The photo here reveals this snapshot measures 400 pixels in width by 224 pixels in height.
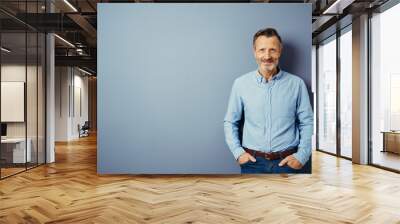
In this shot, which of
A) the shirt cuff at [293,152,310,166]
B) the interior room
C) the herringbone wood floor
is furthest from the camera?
the shirt cuff at [293,152,310,166]

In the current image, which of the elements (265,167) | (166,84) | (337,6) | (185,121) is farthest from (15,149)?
(337,6)

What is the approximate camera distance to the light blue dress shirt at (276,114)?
5.86m

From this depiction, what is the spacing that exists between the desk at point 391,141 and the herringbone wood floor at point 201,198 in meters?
0.91

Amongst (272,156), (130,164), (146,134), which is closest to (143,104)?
(146,134)

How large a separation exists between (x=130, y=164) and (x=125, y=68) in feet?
5.24

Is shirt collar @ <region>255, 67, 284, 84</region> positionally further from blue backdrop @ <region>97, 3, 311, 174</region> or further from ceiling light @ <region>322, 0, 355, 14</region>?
ceiling light @ <region>322, 0, 355, 14</region>

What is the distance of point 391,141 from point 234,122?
152 inches

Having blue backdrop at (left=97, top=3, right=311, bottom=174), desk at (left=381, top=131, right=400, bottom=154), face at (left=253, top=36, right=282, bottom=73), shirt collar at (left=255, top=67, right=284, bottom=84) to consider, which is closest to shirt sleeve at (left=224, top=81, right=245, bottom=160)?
blue backdrop at (left=97, top=3, right=311, bottom=174)

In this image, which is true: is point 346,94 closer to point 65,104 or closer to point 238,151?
point 238,151

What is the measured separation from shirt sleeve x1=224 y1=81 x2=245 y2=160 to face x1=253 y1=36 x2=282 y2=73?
0.54 meters

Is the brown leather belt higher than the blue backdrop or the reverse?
the reverse

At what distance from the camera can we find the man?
5863mm

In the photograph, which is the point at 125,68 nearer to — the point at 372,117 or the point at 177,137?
the point at 177,137

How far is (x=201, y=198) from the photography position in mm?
4984
